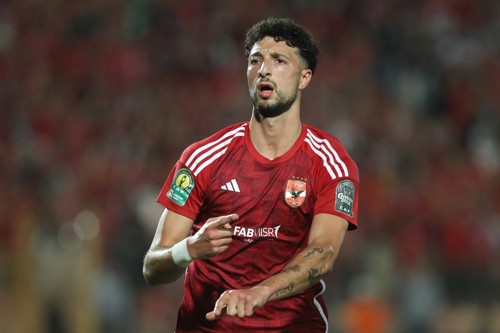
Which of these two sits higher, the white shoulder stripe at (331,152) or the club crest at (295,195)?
the white shoulder stripe at (331,152)

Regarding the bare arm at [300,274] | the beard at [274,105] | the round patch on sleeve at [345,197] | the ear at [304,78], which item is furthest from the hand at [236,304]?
the ear at [304,78]

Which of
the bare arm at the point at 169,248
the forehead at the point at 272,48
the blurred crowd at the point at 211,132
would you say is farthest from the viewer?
the blurred crowd at the point at 211,132

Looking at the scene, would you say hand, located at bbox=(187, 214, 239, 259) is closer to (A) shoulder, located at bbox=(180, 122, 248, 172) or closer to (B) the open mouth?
(A) shoulder, located at bbox=(180, 122, 248, 172)

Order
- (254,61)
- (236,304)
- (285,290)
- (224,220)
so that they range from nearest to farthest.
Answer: (236,304) < (224,220) < (285,290) < (254,61)

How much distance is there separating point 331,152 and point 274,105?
38 centimetres

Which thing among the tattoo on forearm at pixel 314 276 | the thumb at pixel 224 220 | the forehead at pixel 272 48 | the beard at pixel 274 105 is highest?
the forehead at pixel 272 48

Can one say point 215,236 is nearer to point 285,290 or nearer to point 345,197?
point 285,290

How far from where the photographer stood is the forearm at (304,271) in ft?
14.2

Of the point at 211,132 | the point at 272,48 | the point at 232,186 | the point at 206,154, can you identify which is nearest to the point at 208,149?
the point at 206,154

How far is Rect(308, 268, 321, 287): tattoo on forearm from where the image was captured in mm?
4486

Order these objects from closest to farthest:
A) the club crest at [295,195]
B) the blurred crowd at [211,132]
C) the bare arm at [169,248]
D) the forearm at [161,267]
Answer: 1. the bare arm at [169,248]
2. the forearm at [161,267]
3. the club crest at [295,195]
4. the blurred crowd at [211,132]

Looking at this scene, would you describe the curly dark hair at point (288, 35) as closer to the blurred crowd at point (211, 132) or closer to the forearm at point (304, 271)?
the forearm at point (304, 271)

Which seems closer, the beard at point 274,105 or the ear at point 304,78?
the beard at point 274,105

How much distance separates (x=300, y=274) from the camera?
4.45m
